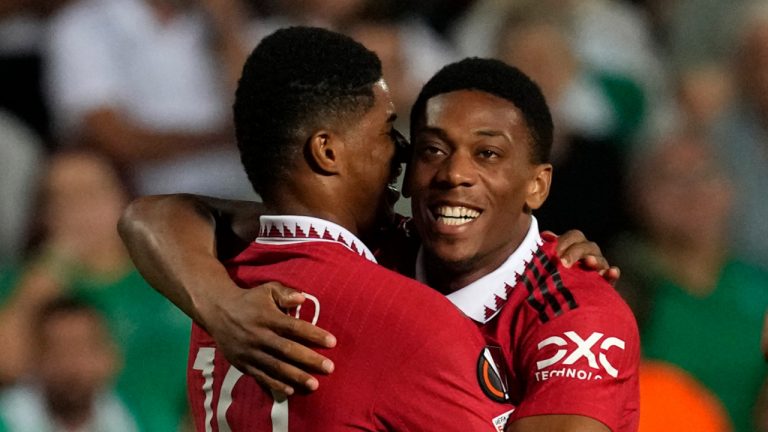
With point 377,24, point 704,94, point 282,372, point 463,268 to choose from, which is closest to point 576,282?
point 463,268

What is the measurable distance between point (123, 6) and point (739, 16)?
7.44 ft

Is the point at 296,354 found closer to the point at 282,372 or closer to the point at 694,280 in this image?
the point at 282,372

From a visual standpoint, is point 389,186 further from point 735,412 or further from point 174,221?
point 735,412

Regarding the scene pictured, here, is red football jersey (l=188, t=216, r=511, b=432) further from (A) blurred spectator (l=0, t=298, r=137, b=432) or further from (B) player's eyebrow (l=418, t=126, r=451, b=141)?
(A) blurred spectator (l=0, t=298, r=137, b=432)

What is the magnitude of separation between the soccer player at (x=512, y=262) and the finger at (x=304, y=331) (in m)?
0.18

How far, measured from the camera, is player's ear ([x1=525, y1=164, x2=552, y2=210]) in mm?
2512

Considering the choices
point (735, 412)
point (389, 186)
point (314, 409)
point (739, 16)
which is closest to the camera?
point (314, 409)

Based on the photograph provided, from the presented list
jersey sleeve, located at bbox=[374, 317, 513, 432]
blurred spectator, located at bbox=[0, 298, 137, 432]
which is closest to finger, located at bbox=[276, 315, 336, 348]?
jersey sleeve, located at bbox=[374, 317, 513, 432]

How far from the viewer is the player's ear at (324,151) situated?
2.22 metres

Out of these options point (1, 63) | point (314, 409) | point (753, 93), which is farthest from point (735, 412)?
point (1, 63)

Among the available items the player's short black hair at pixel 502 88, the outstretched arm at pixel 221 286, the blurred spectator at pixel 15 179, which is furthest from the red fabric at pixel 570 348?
the blurred spectator at pixel 15 179

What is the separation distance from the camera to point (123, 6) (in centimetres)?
491

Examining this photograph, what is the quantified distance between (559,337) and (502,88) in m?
0.48

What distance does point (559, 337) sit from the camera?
223 centimetres
